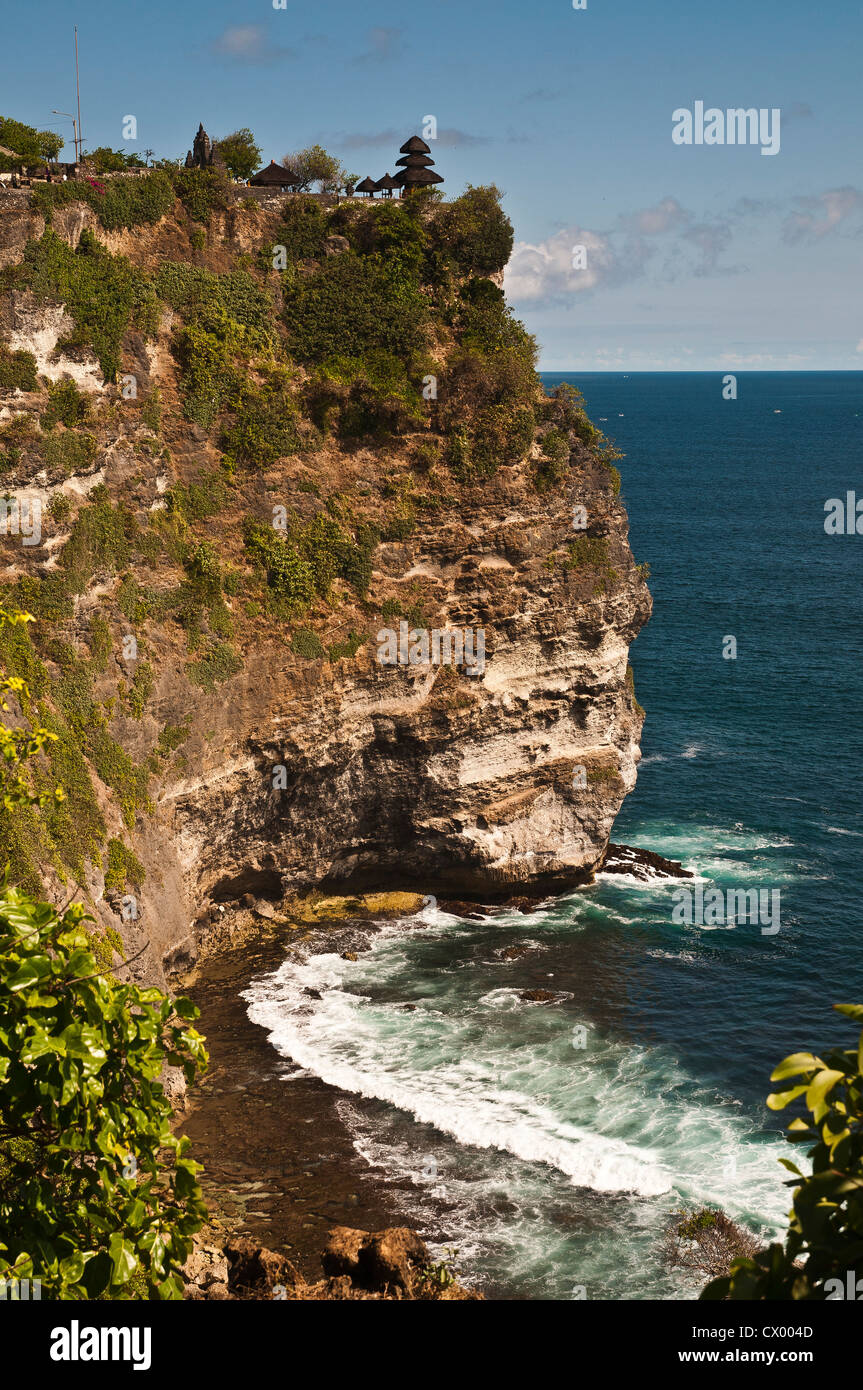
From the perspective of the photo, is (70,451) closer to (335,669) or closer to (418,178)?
(335,669)

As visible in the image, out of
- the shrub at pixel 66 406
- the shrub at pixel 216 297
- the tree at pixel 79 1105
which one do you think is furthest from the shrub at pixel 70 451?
the tree at pixel 79 1105

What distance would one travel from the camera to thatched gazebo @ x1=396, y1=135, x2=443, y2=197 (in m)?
50.7

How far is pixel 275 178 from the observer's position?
48406mm

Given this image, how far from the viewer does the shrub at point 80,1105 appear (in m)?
9.24

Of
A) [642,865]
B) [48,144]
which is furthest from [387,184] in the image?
[642,865]

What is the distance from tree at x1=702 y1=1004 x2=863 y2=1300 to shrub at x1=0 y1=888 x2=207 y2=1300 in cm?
499

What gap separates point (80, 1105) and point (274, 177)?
4642 cm

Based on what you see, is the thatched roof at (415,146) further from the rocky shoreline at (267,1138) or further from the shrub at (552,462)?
the rocky shoreline at (267,1138)

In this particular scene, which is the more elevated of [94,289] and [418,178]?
[418,178]

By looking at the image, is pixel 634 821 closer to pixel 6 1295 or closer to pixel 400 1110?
pixel 400 1110

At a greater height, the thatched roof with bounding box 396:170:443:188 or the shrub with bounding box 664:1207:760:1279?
the thatched roof with bounding box 396:170:443:188

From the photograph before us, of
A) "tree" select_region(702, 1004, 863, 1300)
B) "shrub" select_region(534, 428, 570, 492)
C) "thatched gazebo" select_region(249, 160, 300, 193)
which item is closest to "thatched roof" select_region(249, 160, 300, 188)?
"thatched gazebo" select_region(249, 160, 300, 193)

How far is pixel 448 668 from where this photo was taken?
143 ft

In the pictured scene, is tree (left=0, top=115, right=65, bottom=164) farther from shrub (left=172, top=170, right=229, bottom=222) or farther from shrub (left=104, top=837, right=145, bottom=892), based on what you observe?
shrub (left=104, top=837, right=145, bottom=892)
